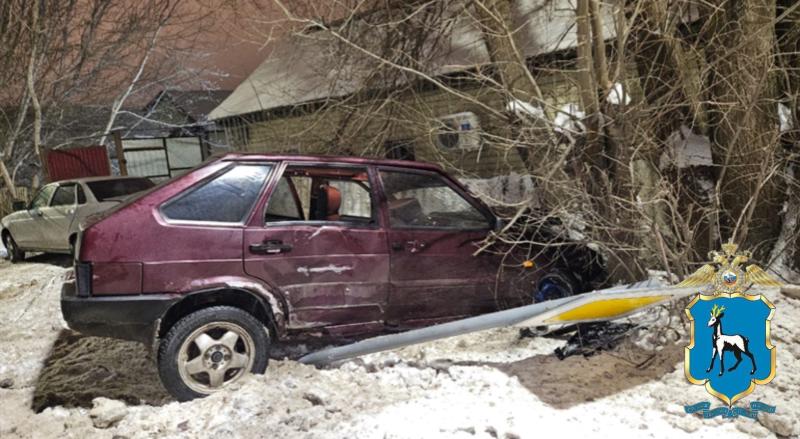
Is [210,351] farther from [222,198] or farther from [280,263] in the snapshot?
[222,198]

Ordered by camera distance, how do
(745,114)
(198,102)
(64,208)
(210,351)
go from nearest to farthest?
(210,351) < (745,114) < (64,208) < (198,102)

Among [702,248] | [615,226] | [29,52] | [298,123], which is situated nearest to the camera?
[615,226]

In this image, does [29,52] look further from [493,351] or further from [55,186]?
[493,351]

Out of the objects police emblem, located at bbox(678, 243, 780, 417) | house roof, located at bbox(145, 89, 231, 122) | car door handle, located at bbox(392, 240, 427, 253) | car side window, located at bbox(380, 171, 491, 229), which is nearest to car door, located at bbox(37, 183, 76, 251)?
car side window, located at bbox(380, 171, 491, 229)

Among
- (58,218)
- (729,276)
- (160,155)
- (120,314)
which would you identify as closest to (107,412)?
(120,314)

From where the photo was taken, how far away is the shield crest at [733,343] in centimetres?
274

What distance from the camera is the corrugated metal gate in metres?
16.5

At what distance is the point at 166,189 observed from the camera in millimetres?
3262

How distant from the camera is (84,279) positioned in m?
3.06

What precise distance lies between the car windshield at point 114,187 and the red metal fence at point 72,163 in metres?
5.96

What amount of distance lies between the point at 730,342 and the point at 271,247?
9.65ft

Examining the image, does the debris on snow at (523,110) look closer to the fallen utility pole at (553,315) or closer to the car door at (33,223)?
the fallen utility pole at (553,315)

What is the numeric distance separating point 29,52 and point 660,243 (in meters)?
16.2

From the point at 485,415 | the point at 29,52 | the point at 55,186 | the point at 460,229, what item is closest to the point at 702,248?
the point at 460,229
